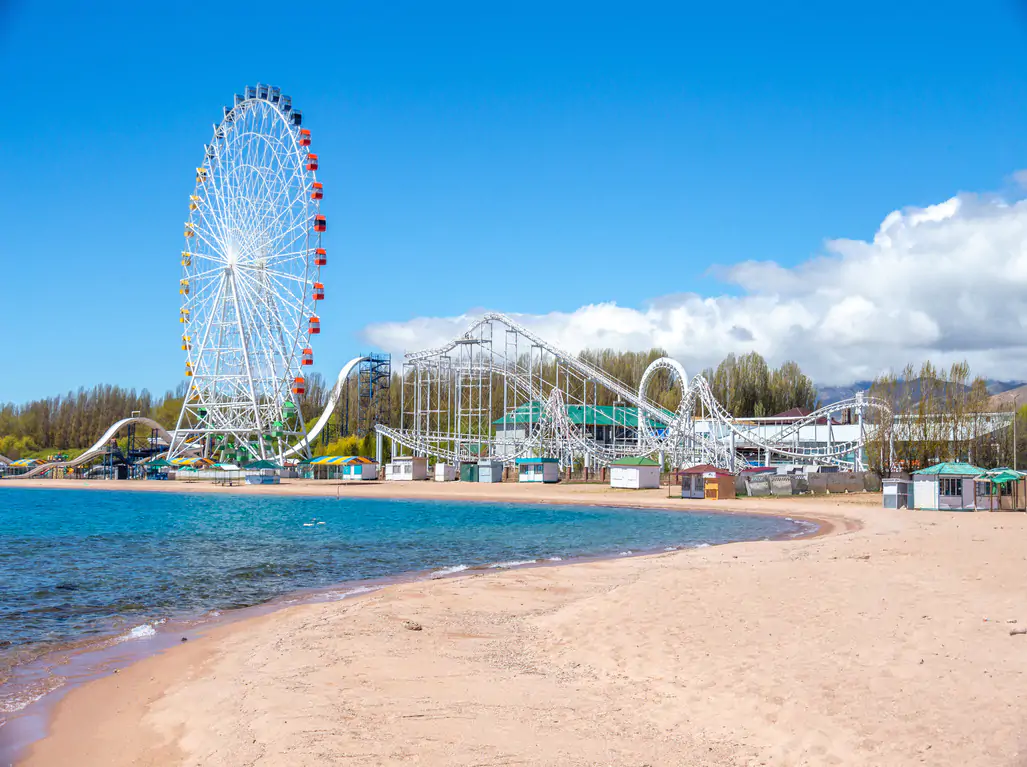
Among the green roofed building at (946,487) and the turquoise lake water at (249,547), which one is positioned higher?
the green roofed building at (946,487)

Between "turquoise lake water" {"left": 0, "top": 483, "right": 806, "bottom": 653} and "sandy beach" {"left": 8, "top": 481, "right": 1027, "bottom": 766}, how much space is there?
311 cm

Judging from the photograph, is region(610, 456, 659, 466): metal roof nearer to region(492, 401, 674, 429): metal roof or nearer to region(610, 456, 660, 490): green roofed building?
region(610, 456, 660, 490): green roofed building

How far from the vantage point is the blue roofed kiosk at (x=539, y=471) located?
5912 centimetres

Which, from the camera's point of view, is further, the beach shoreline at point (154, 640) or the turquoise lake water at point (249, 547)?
the turquoise lake water at point (249, 547)

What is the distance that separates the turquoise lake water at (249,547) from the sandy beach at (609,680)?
3.11 metres

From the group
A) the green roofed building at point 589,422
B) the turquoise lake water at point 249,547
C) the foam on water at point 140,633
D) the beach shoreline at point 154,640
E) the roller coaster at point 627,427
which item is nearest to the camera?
the beach shoreline at point 154,640

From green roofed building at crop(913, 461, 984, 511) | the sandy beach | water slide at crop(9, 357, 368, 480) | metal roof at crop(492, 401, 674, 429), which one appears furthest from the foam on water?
water slide at crop(9, 357, 368, 480)

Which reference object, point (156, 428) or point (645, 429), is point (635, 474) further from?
point (156, 428)

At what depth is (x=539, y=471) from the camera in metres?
59.2

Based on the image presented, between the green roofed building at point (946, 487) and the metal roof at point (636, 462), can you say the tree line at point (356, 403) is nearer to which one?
the metal roof at point (636, 462)

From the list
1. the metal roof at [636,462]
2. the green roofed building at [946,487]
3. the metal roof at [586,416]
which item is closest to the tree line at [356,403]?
the metal roof at [586,416]

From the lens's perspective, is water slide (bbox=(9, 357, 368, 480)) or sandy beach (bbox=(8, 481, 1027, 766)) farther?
water slide (bbox=(9, 357, 368, 480))

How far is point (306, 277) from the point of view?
53938 millimetres

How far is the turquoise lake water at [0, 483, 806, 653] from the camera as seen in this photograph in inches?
596
